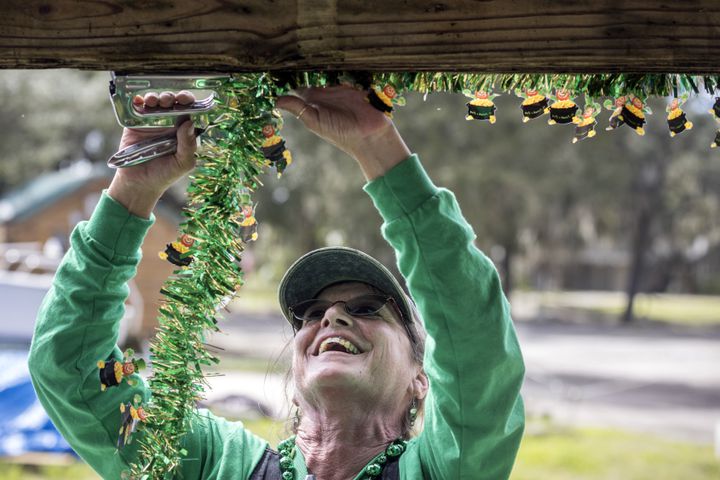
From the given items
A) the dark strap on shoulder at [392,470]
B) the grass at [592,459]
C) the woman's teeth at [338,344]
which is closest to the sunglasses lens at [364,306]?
the woman's teeth at [338,344]

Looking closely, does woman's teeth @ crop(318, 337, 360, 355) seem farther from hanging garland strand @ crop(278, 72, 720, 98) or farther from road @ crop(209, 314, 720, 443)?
road @ crop(209, 314, 720, 443)

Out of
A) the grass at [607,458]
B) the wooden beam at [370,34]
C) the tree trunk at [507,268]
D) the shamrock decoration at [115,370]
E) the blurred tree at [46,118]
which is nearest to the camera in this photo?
the wooden beam at [370,34]

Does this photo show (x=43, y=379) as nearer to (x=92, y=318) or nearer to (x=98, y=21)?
(x=92, y=318)

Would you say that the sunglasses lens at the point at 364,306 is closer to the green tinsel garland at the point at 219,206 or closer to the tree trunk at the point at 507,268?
the green tinsel garland at the point at 219,206

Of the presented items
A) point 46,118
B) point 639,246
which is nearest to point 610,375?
point 639,246

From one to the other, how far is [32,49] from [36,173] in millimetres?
19378

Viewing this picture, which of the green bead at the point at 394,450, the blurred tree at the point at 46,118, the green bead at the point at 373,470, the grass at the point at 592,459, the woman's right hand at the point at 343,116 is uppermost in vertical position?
the blurred tree at the point at 46,118

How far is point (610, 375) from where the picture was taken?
54.6 feet

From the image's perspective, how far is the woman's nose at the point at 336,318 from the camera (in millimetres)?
2070

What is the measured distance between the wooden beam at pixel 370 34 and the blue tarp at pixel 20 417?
6.48 meters

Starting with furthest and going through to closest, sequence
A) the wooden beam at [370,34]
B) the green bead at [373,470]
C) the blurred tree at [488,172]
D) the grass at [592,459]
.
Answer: the blurred tree at [488,172], the grass at [592,459], the green bead at [373,470], the wooden beam at [370,34]

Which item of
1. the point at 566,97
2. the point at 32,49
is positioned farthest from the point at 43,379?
the point at 566,97

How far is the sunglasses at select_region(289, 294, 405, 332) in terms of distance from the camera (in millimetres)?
2115

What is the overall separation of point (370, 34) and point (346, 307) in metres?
0.84
